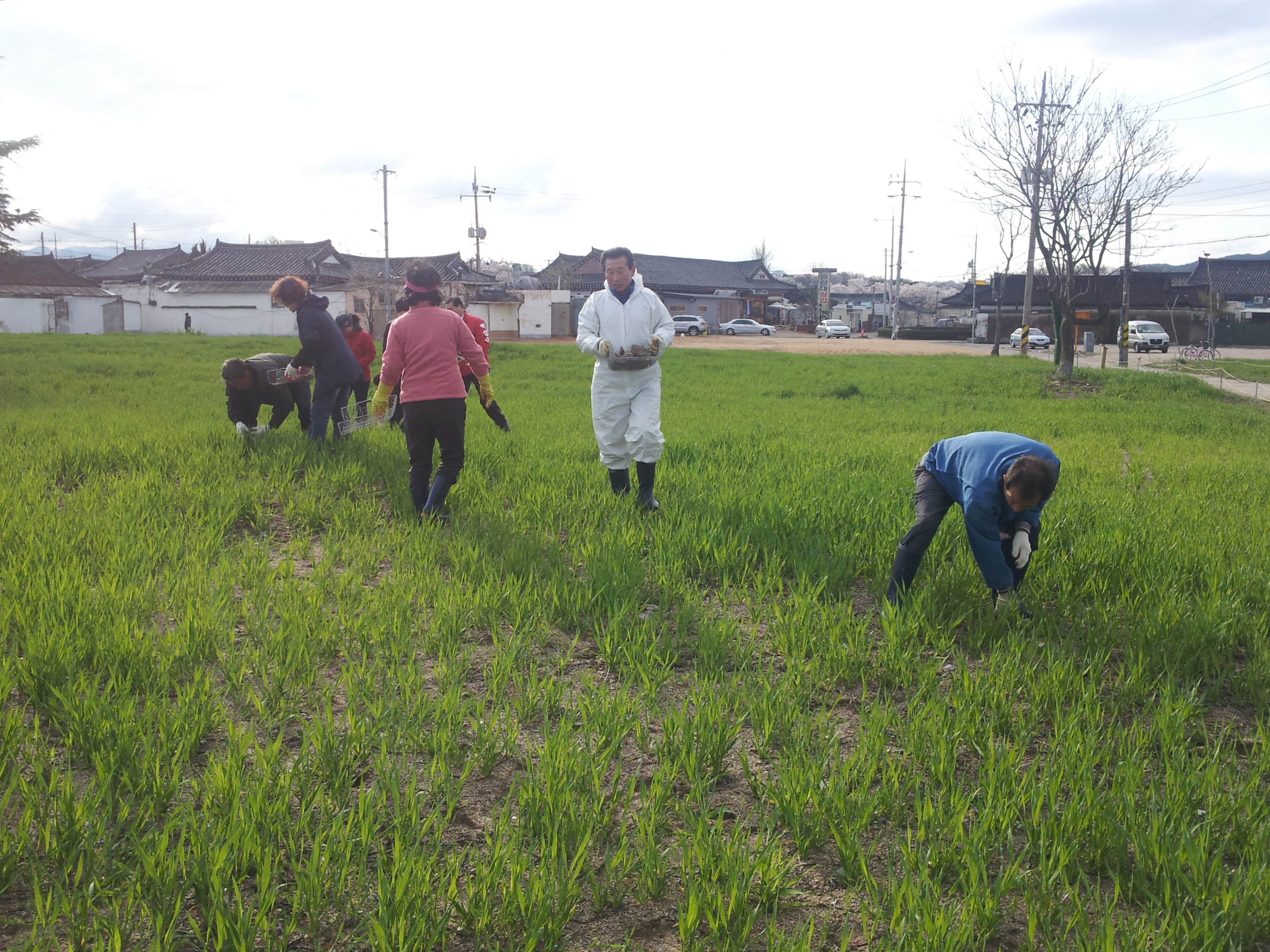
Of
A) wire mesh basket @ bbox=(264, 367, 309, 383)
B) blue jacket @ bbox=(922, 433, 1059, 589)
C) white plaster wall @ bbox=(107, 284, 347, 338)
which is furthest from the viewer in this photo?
white plaster wall @ bbox=(107, 284, 347, 338)

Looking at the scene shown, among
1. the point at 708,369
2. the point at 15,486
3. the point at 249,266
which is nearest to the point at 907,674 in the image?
the point at 15,486

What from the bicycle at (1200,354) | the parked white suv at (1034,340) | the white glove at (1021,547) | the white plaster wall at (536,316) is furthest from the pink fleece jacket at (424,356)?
the parked white suv at (1034,340)

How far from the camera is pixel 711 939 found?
1761mm

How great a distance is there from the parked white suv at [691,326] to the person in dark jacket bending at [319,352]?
40.9 metres

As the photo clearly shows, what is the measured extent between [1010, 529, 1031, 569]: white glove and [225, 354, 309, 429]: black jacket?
5.57m

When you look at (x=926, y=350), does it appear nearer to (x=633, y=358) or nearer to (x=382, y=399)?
(x=633, y=358)

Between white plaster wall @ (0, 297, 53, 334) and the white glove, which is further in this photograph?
white plaster wall @ (0, 297, 53, 334)

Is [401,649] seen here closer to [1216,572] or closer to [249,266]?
[1216,572]

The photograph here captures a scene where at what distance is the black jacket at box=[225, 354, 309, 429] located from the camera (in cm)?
685

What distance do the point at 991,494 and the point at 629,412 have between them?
8.64 ft

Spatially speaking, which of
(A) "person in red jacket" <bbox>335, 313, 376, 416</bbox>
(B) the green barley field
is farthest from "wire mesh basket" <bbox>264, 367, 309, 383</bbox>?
(A) "person in red jacket" <bbox>335, 313, 376, 416</bbox>

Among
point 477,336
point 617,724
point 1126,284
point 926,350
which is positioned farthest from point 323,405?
point 926,350

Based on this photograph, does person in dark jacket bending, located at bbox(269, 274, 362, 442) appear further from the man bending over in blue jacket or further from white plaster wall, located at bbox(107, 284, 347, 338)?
white plaster wall, located at bbox(107, 284, 347, 338)

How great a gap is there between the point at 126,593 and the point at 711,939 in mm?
2733
